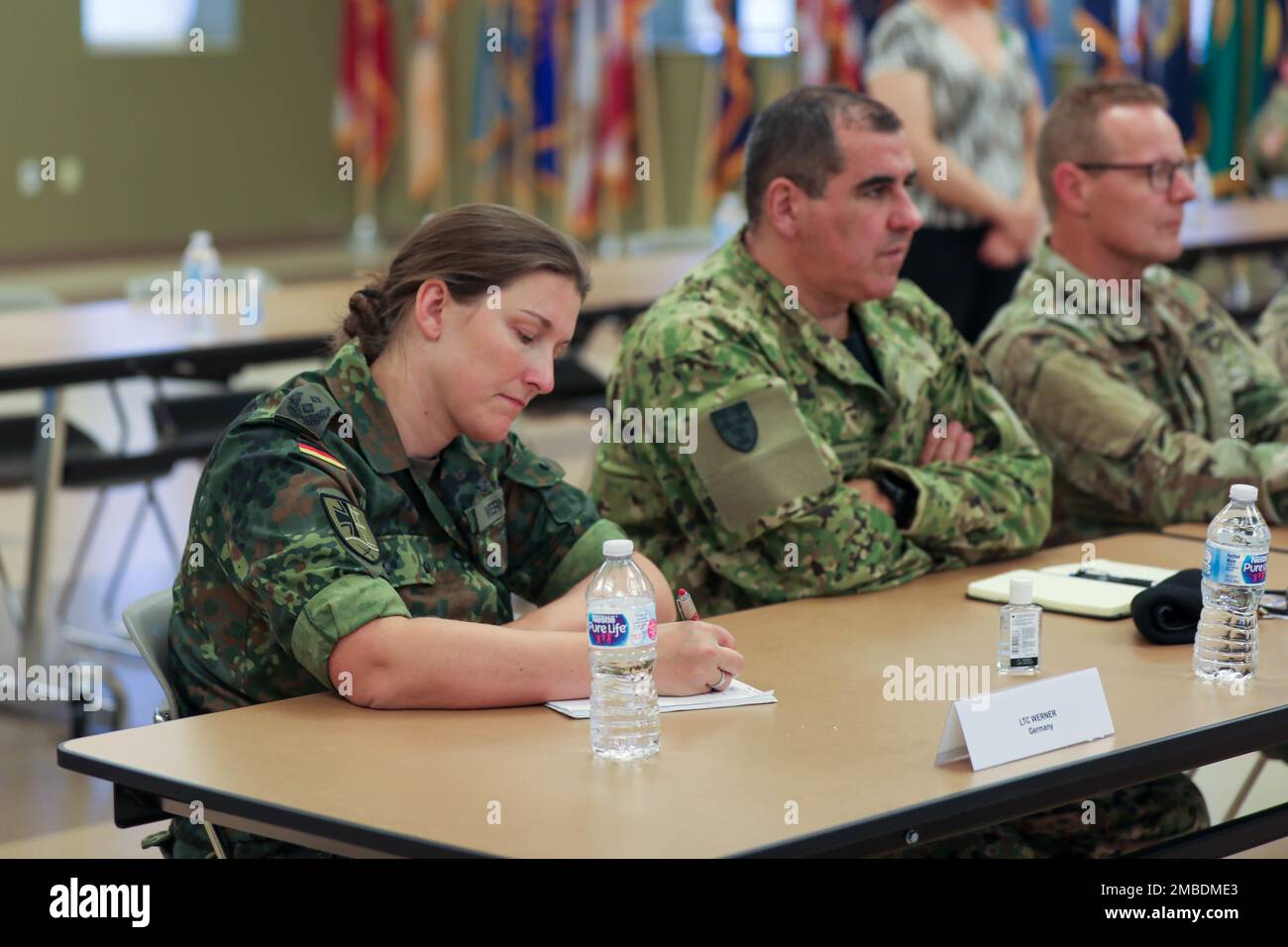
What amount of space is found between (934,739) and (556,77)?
318 inches

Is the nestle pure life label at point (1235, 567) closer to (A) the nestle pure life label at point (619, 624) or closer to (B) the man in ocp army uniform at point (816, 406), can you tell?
(B) the man in ocp army uniform at point (816, 406)

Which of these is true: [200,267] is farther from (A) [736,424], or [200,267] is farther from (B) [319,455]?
(B) [319,455]

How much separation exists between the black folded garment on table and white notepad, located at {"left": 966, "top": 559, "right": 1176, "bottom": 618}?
0.08 meters

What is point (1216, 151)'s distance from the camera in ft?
32.9

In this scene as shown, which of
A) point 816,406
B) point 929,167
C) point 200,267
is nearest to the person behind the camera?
point 816,406

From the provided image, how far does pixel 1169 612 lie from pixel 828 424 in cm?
74

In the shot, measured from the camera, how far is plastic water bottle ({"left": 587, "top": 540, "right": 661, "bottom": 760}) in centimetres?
181

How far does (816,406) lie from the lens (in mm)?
2838

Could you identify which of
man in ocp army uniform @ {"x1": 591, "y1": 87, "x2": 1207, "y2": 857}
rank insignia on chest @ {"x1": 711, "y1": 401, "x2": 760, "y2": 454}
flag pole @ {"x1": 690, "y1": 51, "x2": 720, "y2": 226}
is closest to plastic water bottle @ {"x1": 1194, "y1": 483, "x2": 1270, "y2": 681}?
man in ocp army uniform @ {"x1": 591, "y1": 87, "x2": 1207, "y2": 857}

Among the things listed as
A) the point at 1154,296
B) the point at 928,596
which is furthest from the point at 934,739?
the point at 1154,296

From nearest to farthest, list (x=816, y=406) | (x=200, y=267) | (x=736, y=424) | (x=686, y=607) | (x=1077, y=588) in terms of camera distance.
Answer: (x=686, y=607) < (x=1077, y=588) < (x=736, y=424) < (x=816, y=406) < (x=200, y=267)

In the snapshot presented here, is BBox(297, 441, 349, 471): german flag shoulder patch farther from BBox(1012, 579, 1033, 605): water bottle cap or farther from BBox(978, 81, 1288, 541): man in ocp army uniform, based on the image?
BBox(978, 81, 1288, 541): man in ocp army uniform

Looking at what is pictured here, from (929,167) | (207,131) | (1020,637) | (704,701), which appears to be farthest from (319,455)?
(207,131)
